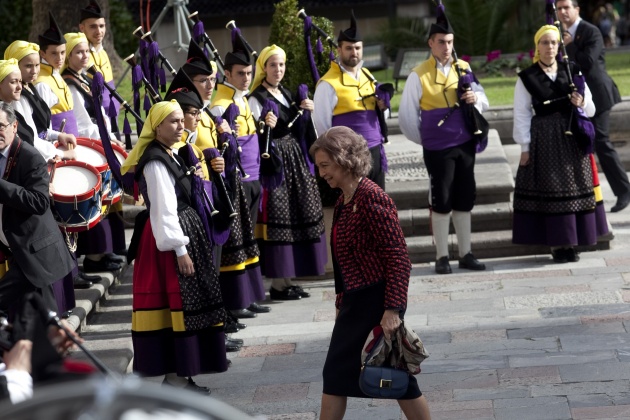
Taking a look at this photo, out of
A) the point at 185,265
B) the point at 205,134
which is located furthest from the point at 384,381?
the point at 205,134

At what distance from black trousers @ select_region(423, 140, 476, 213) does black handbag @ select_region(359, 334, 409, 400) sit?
443 centimetres

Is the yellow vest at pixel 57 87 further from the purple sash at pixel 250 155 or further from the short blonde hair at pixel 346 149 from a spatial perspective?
the short blonde hair at pixel 346 149

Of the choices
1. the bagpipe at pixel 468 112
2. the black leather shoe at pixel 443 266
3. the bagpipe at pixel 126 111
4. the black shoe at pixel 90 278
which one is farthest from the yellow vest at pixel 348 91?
the black shoe at pixel 90 278

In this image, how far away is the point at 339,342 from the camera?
582cm

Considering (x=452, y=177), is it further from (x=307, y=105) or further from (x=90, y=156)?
(x=90, y=156)

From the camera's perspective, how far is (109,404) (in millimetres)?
2793

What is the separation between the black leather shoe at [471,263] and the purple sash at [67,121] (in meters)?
3.17

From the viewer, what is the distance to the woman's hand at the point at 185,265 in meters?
7.02

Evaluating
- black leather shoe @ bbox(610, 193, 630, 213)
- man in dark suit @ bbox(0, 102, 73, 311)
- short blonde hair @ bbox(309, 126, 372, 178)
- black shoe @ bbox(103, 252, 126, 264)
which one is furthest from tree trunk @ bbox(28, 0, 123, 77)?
short blonde hair @ bbox(309, 126, 372, 178)

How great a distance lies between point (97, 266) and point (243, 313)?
55.9 inches

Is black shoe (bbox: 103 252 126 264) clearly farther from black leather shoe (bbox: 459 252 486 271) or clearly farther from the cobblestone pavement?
black leather shoe (bbox: 459 252 486 271)

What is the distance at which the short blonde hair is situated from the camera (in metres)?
5.72

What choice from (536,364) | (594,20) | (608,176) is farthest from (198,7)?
(536,364)

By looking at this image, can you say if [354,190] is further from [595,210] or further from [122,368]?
[595,210]
